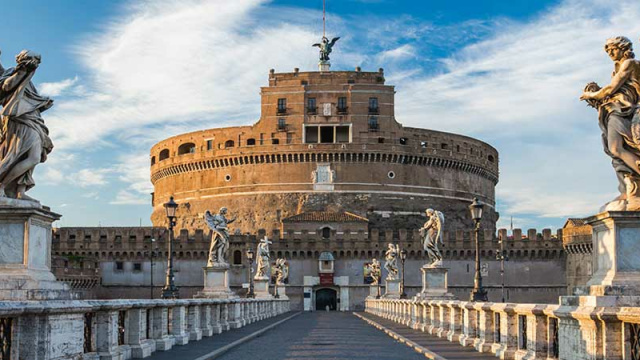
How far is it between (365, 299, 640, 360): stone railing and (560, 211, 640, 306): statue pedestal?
0.73 ft

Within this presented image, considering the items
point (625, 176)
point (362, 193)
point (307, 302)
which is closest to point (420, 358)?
point (625, 176)

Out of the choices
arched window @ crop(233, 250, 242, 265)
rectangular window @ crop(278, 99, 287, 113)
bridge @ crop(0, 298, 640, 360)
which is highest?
rectangular window @ crop(278, 99, 287, 113)

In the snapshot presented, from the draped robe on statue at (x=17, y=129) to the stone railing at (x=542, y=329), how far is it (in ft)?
19.6

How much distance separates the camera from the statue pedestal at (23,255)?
27.7ft

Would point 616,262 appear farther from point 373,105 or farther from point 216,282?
point 373,105

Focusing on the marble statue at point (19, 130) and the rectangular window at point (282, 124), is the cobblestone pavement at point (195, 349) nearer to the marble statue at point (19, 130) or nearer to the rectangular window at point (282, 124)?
the marble statue at point (19, 130)

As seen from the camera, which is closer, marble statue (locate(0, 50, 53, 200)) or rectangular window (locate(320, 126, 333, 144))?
marble statue (locate(0, 50, 53, 200))

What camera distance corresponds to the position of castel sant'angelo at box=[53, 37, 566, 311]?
69125 millimetres

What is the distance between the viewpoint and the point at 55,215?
9289 mm

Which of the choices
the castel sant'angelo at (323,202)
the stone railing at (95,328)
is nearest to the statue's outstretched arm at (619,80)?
the stone railing at (95,328)

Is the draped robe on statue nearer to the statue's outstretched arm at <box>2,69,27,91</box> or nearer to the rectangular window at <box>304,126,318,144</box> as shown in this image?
the statue's outstretched arm at <box>2,69,27,91</box>

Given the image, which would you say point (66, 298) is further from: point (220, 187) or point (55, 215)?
point (220, 187)

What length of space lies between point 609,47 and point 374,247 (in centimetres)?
6108

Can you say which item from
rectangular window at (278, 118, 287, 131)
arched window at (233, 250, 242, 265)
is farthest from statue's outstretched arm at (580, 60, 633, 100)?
rectangular window at (278, 118, 287, 131)
